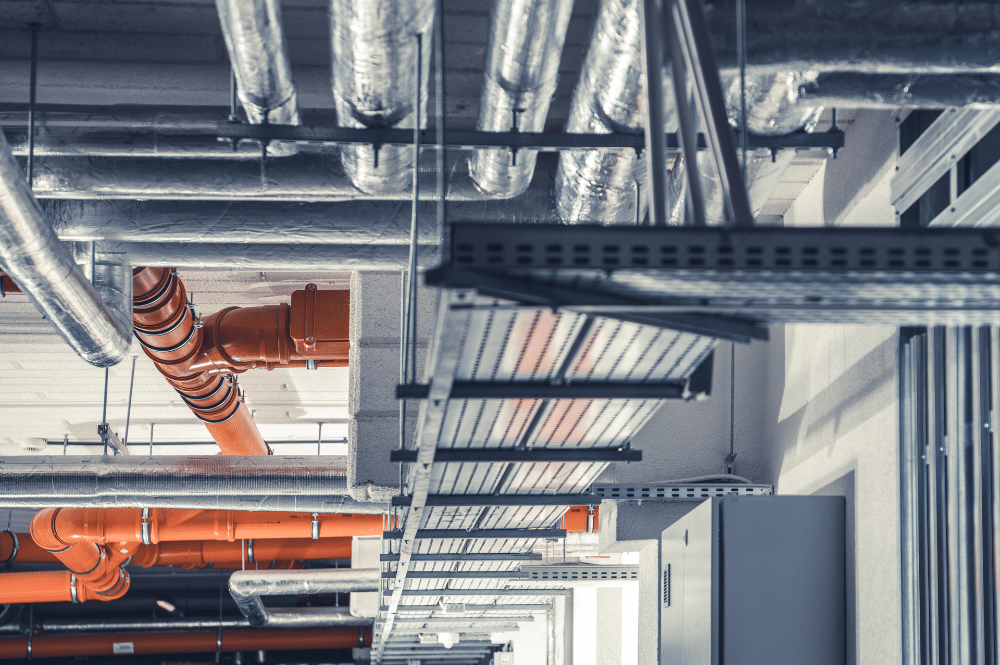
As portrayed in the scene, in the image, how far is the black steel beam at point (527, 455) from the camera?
3436 mm

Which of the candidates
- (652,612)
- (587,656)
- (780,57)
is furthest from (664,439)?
(587,656)

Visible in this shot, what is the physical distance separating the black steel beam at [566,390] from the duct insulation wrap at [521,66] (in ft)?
3.36

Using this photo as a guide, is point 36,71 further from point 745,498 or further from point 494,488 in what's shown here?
point 745,498

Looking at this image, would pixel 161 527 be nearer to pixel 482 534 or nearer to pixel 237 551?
pixel 237 551

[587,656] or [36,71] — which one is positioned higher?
[36,71]

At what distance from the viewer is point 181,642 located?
14.4m

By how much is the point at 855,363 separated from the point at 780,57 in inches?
73.1

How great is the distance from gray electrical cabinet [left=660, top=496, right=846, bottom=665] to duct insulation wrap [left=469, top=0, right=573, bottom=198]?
1627 millimetres

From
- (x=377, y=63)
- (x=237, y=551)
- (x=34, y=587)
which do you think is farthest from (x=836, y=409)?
(x=34, y=587)

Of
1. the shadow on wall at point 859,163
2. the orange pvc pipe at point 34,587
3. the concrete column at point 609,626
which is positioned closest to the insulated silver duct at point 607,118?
the shadow on wall at point 859,163

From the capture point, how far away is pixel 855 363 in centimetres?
414

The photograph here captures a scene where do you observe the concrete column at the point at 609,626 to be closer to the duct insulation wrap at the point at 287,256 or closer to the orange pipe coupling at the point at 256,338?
the orange pipe coupling at the point at 256,338

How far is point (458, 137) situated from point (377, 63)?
0.42 metres

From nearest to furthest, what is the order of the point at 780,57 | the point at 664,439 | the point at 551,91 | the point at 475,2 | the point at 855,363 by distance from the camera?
the point at 780,57, the point at 551,91, the point at 475,2, the point at 855,363, the point at 664,439
